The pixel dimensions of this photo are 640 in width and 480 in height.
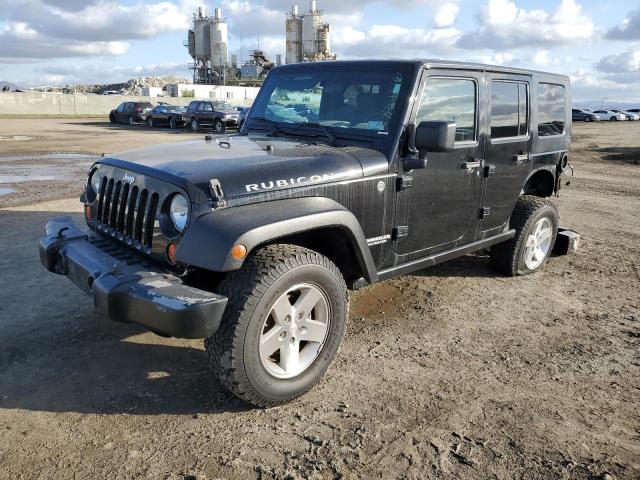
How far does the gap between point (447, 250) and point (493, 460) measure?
2.00m

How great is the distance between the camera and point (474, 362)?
3.83 metres

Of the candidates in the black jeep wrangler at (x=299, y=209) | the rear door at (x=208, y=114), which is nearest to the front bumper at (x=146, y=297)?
the black jeep wrangler at (x=299, y=209)

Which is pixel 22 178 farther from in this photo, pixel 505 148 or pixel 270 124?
pixel 505 148

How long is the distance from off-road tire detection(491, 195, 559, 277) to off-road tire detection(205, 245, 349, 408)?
2814mm

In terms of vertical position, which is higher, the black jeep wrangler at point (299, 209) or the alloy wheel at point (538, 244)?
the black jeep wrangler at point (299, 209)

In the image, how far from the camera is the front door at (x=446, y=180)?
395 cm

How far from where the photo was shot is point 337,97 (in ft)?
13.7

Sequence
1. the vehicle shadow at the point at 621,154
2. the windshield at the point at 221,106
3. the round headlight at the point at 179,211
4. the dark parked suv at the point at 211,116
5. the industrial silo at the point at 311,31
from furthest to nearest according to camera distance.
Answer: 1. the industrial silo at the point at 311,31
2. the windshield at the point at 221,106
3. the dark parked suv at the point at 211,116
4. the vehicle shadow at the point at 621,154
5. the round headlight at the point at 179,211

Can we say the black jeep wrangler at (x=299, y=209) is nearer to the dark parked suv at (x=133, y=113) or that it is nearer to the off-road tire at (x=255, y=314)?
the off-road tire at (x=255, y=314)

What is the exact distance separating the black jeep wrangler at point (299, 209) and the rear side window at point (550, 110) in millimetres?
226

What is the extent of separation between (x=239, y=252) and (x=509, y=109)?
10.4 feet

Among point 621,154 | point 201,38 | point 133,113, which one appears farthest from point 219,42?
point 621,154

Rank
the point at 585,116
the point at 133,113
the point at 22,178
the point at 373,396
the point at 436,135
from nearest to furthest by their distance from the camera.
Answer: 1. the point at 373,396
2. the point at 436,135
3. the point at 22,178
4. the point at 133,113
5. the point at 585,116

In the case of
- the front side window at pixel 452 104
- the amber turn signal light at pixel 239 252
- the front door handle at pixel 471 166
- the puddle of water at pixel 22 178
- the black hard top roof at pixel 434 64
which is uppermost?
the black hard top roof at pixel 434 64
